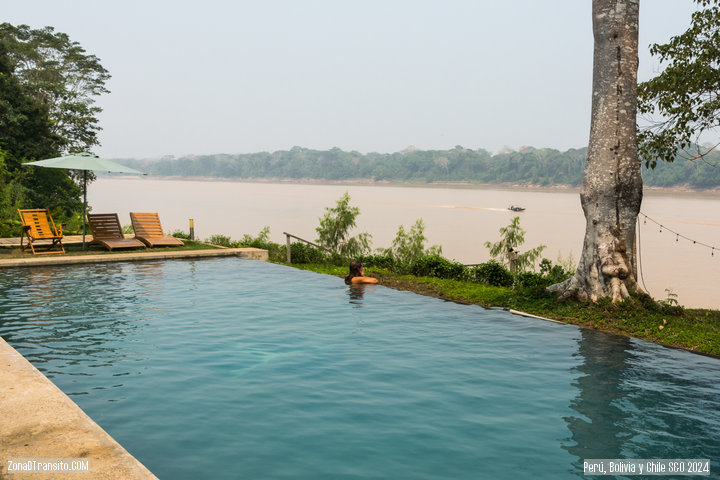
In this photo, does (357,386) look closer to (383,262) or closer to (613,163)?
(613,163)

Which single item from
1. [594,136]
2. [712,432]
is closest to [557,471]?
[712,432]

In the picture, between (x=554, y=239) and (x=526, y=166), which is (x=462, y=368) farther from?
(x=526, y=166)

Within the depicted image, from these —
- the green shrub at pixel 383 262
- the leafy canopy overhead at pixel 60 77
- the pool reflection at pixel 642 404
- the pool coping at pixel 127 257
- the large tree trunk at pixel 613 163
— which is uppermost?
the leafy canopy overhead at pixel 60 77

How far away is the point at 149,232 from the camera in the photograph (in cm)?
1955

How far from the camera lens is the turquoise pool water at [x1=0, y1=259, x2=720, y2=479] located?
17.7ft

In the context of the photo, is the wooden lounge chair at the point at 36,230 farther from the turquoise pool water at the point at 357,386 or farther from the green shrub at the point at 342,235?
the green shrub at the point at 342,235

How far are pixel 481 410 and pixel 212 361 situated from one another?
3.62 metres

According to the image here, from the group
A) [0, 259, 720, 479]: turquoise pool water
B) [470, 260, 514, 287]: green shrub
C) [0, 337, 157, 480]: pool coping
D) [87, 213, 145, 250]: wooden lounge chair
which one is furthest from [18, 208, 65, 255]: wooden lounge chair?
[0, 337, 157, 480]: pool coping

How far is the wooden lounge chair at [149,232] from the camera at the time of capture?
19.0 meters

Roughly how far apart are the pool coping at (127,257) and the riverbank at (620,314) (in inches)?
276

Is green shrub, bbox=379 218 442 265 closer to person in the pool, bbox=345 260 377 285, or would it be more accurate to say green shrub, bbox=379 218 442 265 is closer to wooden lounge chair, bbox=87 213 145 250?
person in the pool, bbox=345 260 377 285

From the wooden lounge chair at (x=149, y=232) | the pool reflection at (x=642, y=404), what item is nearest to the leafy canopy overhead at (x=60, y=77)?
the wooden lounge chair at (x=149, y=232)

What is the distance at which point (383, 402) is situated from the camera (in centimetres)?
665

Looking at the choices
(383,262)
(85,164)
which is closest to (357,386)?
(383,262)
